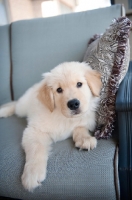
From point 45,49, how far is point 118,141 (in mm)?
1250

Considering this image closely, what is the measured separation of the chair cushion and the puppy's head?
26cm

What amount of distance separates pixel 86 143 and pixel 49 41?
4.12 feet

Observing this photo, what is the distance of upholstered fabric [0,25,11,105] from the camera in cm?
210

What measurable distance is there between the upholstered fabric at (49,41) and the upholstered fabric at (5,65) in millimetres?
76

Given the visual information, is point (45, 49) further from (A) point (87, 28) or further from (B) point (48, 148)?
(B) point (48, 148)

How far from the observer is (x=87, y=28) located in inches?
74.3

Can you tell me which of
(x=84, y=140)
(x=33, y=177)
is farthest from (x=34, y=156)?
(x=84, y=140)

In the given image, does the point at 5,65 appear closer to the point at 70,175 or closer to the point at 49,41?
the point at 49,41

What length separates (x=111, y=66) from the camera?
119 cm

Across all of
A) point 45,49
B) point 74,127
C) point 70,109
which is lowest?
point 74,127

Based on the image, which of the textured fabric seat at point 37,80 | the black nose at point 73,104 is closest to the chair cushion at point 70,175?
the textured fabric seat at point 37,80

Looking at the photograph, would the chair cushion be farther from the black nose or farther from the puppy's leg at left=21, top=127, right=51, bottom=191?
the black nose

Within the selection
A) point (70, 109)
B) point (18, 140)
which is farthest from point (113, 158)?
point (18, 140)

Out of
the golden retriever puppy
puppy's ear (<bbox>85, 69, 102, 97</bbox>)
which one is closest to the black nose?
the golden retriever puppy
